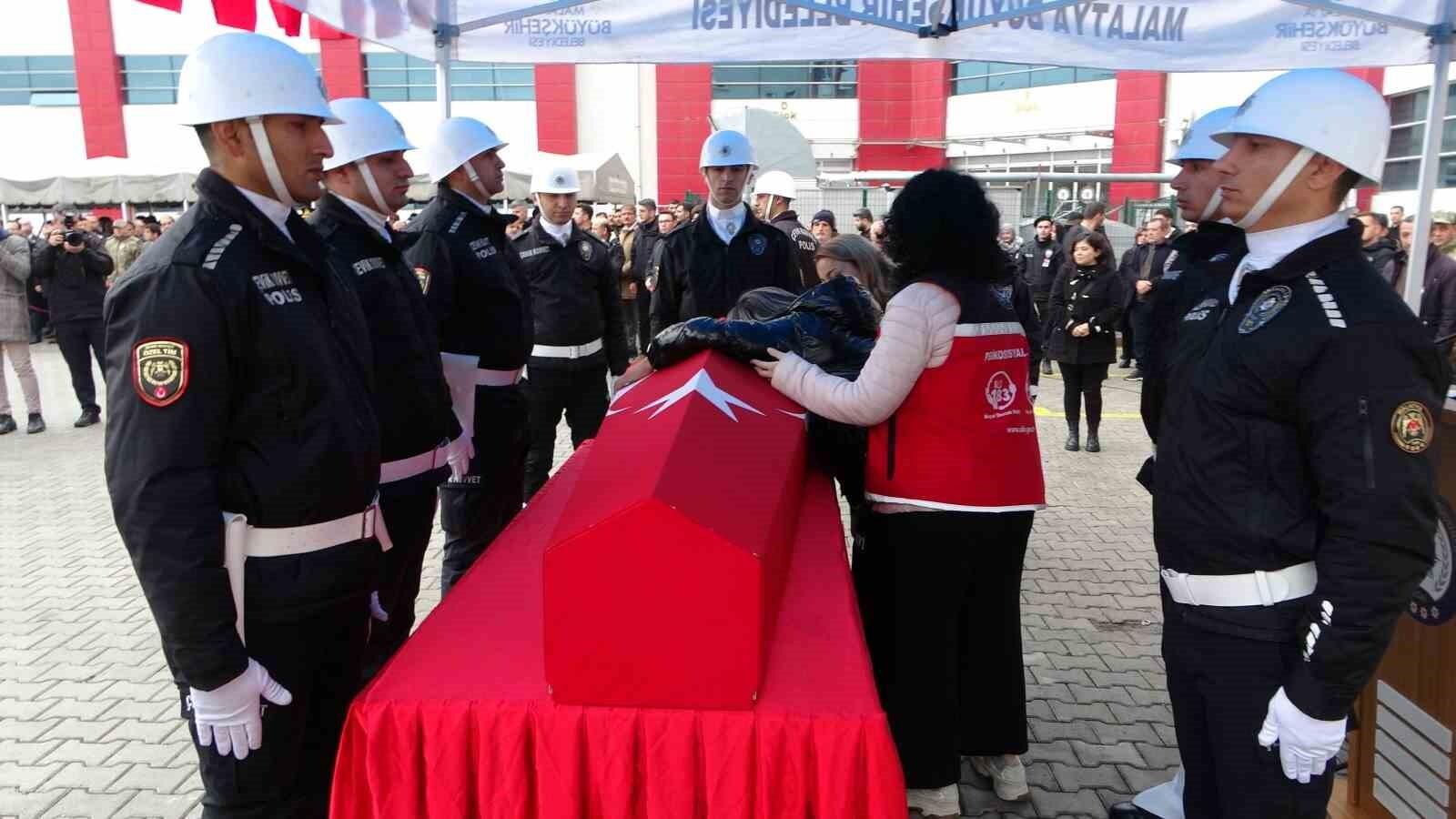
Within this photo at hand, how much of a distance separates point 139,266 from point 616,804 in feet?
4.36

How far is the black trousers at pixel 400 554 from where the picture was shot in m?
2.91

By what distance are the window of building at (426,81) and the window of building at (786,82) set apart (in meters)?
5.26

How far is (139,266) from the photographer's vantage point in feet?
5.72

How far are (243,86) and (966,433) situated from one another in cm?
183

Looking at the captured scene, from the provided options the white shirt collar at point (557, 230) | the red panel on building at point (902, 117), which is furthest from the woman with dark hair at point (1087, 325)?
the red panel on building at point (902, 117)

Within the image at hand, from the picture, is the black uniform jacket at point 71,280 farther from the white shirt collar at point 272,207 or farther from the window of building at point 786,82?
the window of building at point 786,82

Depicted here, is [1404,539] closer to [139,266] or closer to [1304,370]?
[1304,370]

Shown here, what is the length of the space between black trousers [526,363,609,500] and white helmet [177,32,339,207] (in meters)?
3.28

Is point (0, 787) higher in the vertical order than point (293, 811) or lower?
lower

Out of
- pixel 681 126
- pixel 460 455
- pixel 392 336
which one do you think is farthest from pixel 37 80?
pixel 392 336

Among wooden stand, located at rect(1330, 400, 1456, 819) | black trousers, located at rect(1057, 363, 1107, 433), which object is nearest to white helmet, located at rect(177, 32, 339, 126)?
wooden stand, located at rect(1330, 400, 1456, 819)

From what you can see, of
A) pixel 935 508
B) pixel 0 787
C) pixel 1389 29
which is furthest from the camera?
pixel 1389 29

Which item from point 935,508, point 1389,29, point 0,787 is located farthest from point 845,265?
point 0,787

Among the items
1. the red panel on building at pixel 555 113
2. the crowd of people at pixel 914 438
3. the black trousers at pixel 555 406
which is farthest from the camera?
the red panel on building at pixel 555 113
